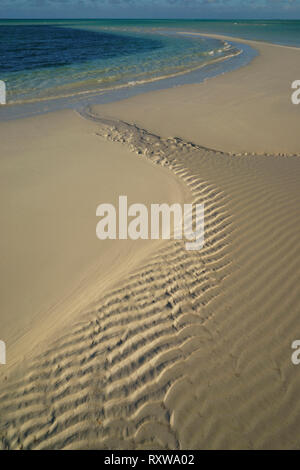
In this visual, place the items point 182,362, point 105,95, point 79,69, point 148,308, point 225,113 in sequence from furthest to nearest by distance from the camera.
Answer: point 79,69 < point 105,95 < point 225,113 < point 148,308 < point 182,362

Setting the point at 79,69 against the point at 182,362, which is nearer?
the point at 182,362

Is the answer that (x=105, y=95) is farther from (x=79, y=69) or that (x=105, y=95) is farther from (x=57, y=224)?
(x=57, y=224)

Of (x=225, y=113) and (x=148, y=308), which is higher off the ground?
(x=225, y=113)

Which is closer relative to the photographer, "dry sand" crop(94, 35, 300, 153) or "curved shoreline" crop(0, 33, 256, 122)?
"dry sand" crop(94, 35, 300, 153)

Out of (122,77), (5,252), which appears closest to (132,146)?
(5,252)

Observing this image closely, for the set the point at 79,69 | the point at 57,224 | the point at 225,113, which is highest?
the point at 79,69

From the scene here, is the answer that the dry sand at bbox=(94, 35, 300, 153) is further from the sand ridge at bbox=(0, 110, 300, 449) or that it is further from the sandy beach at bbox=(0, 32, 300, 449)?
the sand ridge at bbox=(0, 110, 300, 449)

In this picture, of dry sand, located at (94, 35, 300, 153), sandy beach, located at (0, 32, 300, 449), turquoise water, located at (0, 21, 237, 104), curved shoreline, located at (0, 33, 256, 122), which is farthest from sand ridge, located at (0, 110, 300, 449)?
turquoise water, located at (0, 21, 237, 104)

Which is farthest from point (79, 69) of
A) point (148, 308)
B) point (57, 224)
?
point (148, 308)
